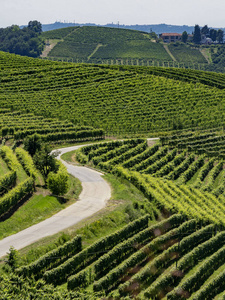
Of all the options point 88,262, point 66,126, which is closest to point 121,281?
point 88,262

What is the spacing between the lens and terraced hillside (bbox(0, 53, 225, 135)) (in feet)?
303

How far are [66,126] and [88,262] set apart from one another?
164 ft

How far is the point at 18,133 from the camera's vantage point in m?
71.6

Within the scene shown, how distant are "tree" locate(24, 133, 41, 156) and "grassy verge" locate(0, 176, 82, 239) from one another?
11.8m

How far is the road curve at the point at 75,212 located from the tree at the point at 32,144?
566 cm

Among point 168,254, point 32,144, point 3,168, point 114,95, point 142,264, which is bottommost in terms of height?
point 142,264

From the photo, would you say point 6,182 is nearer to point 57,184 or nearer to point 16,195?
point 16,195

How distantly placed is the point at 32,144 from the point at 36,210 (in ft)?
61.6

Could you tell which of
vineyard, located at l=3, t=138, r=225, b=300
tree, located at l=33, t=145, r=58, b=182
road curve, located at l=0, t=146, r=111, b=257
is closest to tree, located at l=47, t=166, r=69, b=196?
road curve, located at l=0, t=146, r=111, b=257

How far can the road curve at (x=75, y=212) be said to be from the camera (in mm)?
35938

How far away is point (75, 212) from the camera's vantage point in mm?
42781

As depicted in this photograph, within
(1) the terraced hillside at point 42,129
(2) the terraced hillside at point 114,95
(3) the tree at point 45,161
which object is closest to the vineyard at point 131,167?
(1) the terraced hillside at point 42,129

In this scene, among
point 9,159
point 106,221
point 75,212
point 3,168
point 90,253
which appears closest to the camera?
point 90,253

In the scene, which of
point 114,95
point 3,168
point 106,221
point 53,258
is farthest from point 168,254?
point 114,95
